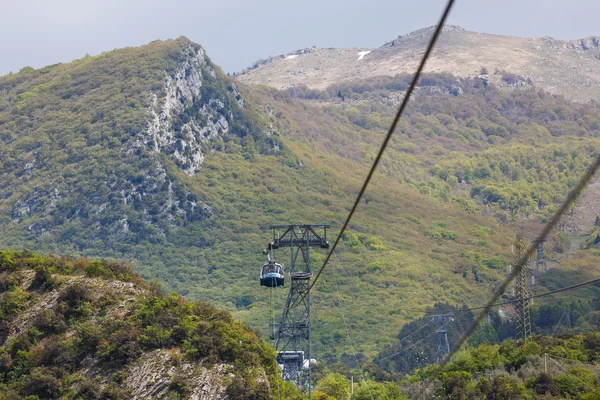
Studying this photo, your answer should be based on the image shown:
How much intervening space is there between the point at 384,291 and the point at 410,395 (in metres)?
67.6

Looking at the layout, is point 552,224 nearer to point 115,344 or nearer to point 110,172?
point 115,344

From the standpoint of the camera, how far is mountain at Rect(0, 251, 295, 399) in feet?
181

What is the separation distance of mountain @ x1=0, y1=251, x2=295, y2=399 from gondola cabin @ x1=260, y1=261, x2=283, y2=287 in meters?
2.99

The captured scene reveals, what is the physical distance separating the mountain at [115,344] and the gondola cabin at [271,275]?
9.81ft

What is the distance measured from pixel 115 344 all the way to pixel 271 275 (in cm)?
945

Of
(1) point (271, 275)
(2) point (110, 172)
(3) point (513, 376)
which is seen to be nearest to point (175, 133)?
(2) point (110, 172)

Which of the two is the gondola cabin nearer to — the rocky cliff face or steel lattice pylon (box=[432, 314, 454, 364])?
steel lattice pylon (box=[432, 314, 454, 364])

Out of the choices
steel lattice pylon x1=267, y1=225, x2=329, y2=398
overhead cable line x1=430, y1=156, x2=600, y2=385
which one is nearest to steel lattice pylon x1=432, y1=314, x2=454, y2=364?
steel lattice pylon x1=267, y1=225, x2=329, y2=398

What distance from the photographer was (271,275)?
201 ft

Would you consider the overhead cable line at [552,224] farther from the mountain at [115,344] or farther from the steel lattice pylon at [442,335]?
the steel lattice pylon at [442,335]

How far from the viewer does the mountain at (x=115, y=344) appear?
55.1 metres

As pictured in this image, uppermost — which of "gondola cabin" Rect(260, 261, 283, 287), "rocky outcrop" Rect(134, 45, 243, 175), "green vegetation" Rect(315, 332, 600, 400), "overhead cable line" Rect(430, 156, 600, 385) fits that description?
"overhead cable line" Rect(430, 156, 600, 385)

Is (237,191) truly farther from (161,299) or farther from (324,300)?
(161,299)

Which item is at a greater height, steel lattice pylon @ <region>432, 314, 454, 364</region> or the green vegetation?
the green vegetation
